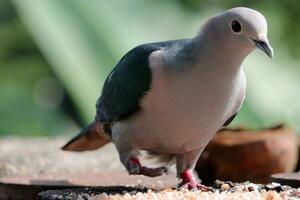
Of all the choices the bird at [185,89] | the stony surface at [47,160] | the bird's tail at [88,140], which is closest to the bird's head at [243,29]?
the bird at [185,89]

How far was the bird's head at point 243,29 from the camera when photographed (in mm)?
3074

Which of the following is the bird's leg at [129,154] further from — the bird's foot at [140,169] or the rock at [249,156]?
the rock at [249,156]

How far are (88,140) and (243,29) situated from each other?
117 cm

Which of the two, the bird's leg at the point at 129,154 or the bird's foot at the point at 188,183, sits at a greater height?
the bird's leg at the point at 129,154

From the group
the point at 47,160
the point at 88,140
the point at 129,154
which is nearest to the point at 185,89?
the point at 129,154

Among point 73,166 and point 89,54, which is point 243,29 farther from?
point 89,54

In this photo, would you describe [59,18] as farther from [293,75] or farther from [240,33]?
[240,33]

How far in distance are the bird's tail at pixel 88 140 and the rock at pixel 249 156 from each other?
539 millimetres

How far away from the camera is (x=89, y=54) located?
23.4 feet

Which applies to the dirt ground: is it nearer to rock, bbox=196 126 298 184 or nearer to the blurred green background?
rock, bbox=196 126 298 184

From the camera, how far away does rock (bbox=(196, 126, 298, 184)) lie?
428cm

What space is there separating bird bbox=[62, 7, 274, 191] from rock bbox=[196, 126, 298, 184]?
772 mm

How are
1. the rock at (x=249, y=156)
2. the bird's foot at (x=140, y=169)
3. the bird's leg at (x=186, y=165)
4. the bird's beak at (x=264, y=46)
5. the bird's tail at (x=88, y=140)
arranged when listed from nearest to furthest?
the bird's beak at (x=264, y=46), the bird's foot at (x=140, y=169), the bird's leg at (x=186, y=165), the bird's tail at (x=88, y=140), the rock at (x=249, y=156)

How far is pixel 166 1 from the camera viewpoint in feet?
27.9
